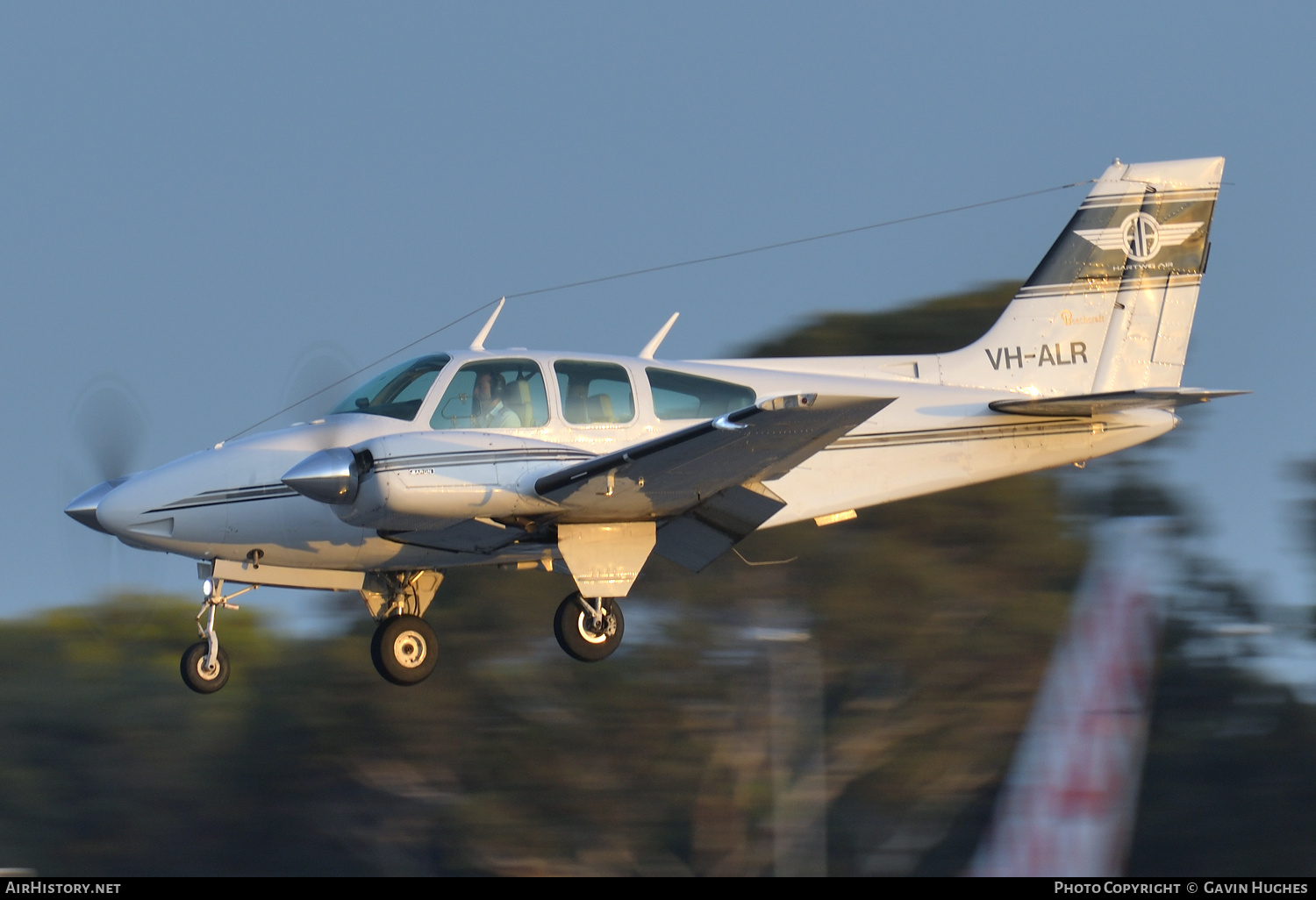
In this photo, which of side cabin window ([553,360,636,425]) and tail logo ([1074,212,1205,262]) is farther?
tail logo ([1074,212,1205,262])

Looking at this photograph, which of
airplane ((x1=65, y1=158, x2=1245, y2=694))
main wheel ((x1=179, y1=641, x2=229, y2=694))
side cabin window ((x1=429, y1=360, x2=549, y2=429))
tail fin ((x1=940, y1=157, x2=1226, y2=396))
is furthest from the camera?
tail fin ((x1=940, y1=157, x2=1226, y2=396))

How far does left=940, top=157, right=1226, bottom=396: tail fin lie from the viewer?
42.0 ft

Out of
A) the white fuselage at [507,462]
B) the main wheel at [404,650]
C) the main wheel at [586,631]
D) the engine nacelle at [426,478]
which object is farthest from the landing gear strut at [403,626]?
the engine nacelle at [426,478]

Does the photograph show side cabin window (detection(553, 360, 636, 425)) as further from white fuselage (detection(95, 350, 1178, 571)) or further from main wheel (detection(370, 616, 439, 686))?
main wheel (detection(370, 616, 439, 686))

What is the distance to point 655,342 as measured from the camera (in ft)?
37.8

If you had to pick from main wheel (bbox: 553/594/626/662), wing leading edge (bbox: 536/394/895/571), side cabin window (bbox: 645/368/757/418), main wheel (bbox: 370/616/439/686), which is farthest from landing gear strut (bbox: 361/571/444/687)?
side cabin window (bbox: 645/368/757/418)

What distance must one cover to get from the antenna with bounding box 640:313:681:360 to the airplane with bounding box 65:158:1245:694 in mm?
242

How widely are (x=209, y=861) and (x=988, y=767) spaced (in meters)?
15.3

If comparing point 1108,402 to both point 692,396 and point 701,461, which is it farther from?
point 701,461

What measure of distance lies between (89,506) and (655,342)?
4430 mm

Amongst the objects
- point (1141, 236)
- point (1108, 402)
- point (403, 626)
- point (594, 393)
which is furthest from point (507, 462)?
point (1141, 236)

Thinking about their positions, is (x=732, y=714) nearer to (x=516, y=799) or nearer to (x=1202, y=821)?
(x=516, y=799)

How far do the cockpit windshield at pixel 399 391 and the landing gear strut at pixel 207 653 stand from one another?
68.4 inches

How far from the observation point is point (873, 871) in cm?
2550
